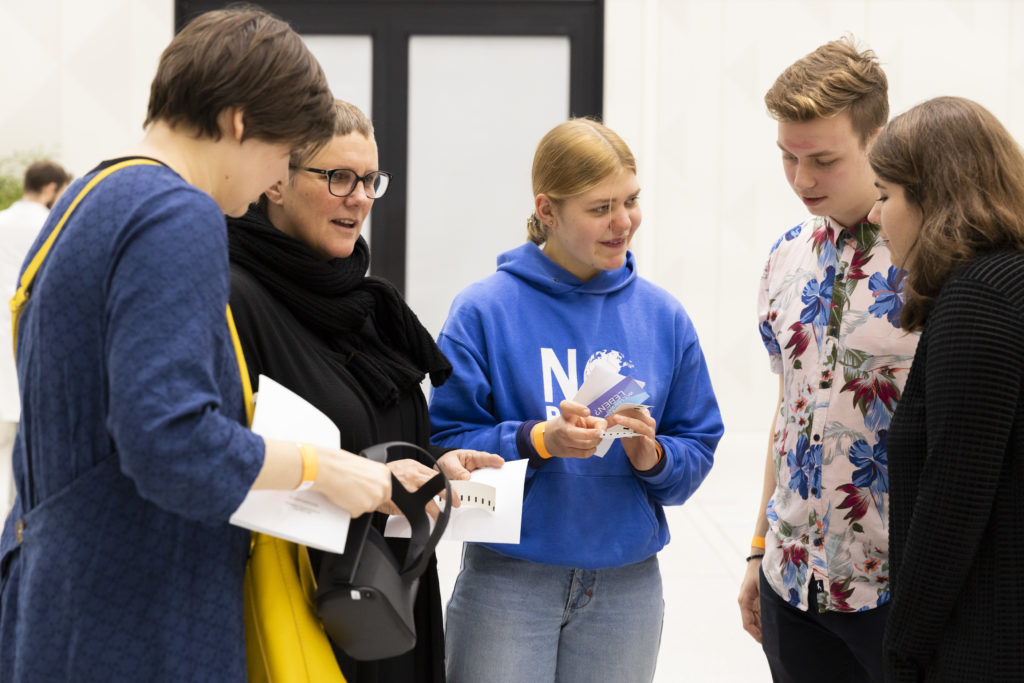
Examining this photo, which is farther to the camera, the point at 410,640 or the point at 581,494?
the point at 581,494

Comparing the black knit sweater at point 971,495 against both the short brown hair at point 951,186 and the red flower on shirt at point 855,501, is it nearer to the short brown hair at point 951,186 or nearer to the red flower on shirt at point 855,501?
the short brown hair at point 951,186

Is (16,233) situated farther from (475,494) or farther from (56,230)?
(56,230)

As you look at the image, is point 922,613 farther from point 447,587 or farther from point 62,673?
point 447,587

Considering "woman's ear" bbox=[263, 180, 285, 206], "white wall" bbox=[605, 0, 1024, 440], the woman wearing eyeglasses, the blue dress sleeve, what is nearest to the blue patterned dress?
the blue dress sleeve

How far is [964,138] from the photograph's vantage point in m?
1.62

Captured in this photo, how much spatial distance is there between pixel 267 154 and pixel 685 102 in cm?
695

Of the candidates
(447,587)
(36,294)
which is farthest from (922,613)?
(447,587)

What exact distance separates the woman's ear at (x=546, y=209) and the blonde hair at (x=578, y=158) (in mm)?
14

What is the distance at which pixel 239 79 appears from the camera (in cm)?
130

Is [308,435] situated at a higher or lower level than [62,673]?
higher

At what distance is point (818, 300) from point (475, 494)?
855mm

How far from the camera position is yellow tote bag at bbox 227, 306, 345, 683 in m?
1.43

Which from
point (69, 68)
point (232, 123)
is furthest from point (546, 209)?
point (69, 68)

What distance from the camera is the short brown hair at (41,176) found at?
6.02 meters
